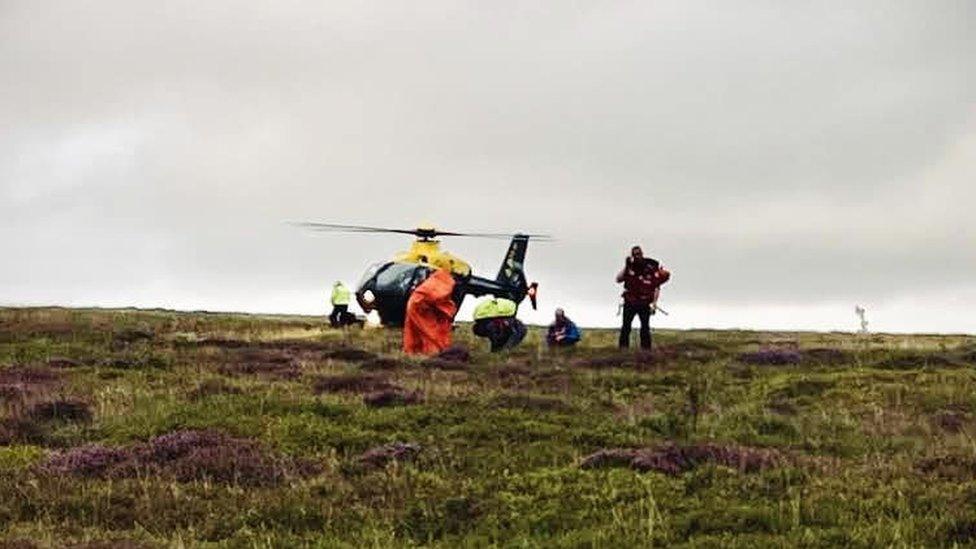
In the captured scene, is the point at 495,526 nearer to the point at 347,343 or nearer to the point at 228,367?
the point at 228,367

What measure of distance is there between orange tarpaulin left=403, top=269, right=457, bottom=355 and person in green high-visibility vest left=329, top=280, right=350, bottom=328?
13118 millimetres

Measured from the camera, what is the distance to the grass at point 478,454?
10.1m

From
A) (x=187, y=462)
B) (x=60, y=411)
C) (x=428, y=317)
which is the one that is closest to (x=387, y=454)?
(x=187, y=462)

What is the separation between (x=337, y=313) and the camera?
4244 centimetres

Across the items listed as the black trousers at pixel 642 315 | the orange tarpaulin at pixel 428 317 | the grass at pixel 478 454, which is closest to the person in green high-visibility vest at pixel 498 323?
the orange tarpaulin at pixel 428 317

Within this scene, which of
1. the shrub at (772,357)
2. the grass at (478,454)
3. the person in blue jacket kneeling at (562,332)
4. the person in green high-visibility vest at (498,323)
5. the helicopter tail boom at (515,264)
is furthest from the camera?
the helicopter tail boom at (515,264)

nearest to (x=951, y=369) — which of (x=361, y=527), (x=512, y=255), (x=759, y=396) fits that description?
(x=759, y=396)

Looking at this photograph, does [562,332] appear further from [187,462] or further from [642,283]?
[187,462]

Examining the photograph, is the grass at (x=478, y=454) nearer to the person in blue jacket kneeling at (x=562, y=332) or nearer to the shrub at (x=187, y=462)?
the shrub at (x=187, y=462)

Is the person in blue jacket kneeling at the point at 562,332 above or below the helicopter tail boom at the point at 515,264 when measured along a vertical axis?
below

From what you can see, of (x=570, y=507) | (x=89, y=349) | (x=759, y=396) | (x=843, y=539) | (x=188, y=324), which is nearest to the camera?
(x=843, y=539)

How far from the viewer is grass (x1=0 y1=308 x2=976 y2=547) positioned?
33.1 ft

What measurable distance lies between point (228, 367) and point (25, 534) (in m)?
13.0

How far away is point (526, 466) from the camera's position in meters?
12.7
